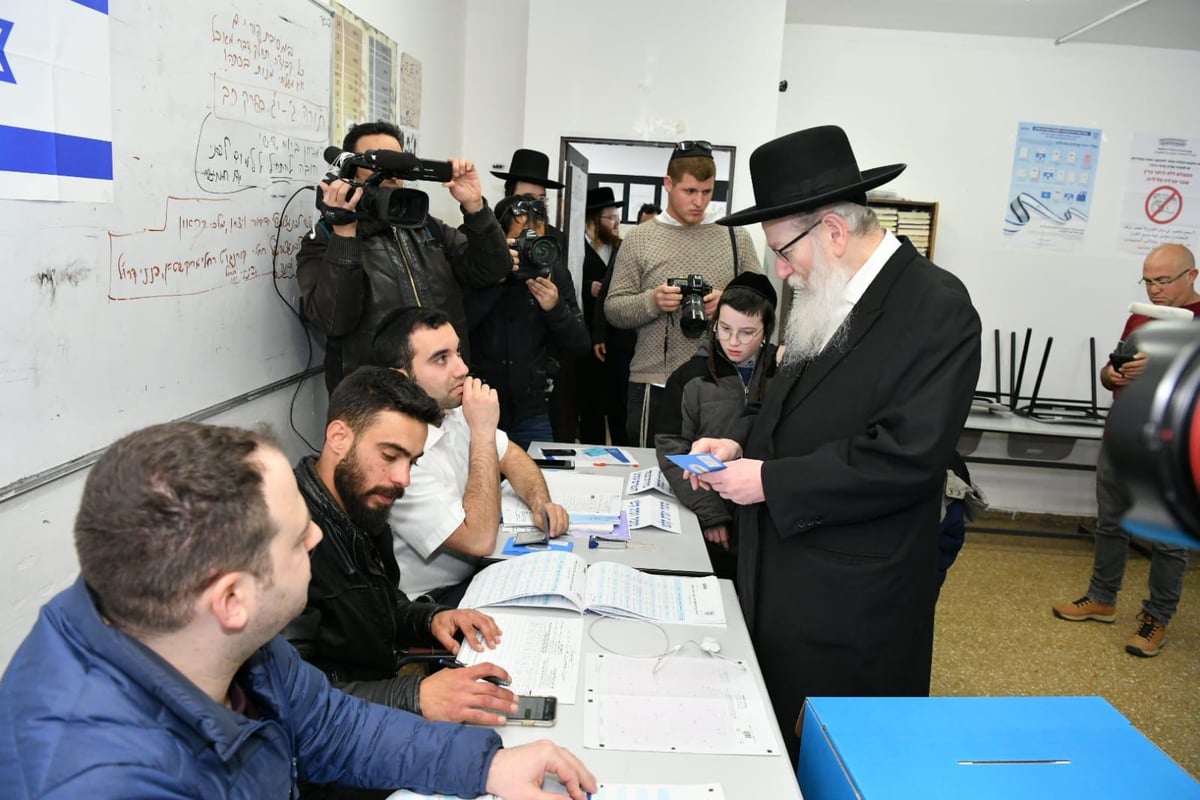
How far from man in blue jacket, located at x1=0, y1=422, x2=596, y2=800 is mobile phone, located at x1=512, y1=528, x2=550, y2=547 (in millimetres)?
995

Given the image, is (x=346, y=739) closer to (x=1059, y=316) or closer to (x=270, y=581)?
(x=270, y=581)

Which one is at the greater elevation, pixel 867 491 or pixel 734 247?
pixel 734 247

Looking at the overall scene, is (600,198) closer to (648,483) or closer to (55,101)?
(648,483)

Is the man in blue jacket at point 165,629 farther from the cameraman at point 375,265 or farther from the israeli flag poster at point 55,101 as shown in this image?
the cameraman at point 375,265

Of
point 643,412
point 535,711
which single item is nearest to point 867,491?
point 535,711

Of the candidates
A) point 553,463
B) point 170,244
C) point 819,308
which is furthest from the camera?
point 553,463

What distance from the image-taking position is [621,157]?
448 cm

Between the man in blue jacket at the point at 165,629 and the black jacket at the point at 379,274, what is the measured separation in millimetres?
1381

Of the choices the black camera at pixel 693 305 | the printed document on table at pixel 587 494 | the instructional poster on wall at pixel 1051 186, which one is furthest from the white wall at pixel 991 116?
the printed document on table at pixel 587 494

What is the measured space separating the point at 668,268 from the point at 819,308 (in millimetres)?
1657

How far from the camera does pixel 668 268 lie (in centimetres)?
336

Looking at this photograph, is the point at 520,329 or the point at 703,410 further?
the point at 520,329

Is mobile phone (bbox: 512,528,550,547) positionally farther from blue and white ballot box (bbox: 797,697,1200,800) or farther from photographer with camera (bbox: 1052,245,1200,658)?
photographer with camera (bbox: 1052,245,1200,658)

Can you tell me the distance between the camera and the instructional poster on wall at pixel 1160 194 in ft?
16.2
